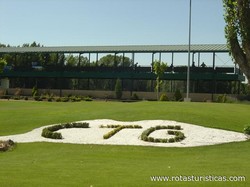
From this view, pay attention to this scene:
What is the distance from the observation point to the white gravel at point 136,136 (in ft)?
65.8

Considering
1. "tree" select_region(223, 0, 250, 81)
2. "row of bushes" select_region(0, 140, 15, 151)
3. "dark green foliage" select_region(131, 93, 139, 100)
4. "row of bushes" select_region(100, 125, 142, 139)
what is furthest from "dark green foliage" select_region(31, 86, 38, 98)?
"tree" select_region(223, 0, 250, 81)

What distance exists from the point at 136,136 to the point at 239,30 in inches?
300

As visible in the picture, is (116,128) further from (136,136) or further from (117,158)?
(117,158)

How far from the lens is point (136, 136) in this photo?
21.4 metres

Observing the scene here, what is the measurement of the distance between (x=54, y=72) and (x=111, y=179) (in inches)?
2557

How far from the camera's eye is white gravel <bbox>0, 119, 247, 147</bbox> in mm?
20062

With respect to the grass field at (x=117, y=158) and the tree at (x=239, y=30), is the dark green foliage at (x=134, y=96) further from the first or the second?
the tree at (x=239, y=30)

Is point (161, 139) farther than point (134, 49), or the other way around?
point (134, 49)

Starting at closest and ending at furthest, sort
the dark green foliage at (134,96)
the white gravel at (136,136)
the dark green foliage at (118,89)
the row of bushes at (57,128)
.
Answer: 1. the white gravel at (136,136)
2. the row of bushes at (57,128)
3. the dark green foliage at (134,96)
4. the dark green foliage at (118,89)

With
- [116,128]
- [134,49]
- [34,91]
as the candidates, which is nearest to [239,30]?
[116,128]

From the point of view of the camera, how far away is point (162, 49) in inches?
2534

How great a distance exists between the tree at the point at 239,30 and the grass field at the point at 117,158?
4.11 m

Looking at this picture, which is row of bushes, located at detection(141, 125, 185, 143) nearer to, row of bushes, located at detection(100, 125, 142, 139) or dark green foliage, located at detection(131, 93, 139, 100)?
row of bushes, located at detection(100, 125, 142, 139)

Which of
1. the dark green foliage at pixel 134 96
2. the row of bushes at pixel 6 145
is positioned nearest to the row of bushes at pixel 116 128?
the row of bushes at pixel 6 145
